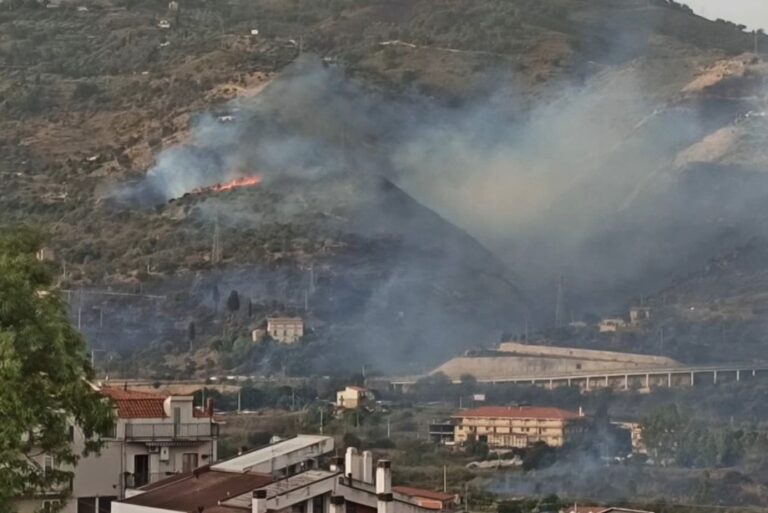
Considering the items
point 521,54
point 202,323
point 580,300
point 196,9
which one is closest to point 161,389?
point 202,323

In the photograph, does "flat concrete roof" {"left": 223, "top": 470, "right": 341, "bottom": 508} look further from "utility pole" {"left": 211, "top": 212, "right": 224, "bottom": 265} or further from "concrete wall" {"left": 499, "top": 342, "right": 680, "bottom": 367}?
"utility pole" {"left": 211, "top": 212, "right": 224, "bottom": 265}

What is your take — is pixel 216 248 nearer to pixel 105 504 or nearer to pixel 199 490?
pixel 105 504

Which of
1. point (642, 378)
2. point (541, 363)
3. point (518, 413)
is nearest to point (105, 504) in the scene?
point (518, 413)

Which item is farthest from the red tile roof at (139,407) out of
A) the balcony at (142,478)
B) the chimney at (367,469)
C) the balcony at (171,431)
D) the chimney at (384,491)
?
the chimney at (384,491)

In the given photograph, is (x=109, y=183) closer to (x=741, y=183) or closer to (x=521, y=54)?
(x=521, y=54)

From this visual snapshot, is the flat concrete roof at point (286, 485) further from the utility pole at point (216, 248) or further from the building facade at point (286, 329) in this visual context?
the utility pole at point (216, 248)

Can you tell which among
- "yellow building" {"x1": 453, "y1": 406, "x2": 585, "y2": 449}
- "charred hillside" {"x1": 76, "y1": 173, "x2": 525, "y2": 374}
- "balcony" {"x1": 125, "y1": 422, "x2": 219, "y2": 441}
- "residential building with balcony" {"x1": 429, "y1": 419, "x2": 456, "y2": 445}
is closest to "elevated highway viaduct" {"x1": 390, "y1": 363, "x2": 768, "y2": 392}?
"charred hillside" {"x1": 76, "y1": 173, "x2": 525, "y2": 374}
